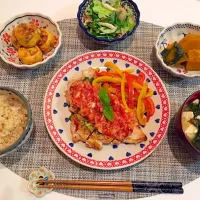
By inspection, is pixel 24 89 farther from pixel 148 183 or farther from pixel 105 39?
pixel 148 183

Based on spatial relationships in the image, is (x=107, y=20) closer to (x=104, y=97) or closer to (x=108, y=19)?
(x=108, y=19)

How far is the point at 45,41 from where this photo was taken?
2188 mm

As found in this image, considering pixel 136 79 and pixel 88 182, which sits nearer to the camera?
pixel 88 182

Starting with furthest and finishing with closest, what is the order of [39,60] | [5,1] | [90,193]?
1. [5,1]
2. [39,60]
3. [90,193]

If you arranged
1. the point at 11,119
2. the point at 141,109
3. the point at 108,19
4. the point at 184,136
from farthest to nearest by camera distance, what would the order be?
the point at 108,19
the point at 141,109
the point at 11,119
the point at 184,136

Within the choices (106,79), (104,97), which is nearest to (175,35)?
(106,79)

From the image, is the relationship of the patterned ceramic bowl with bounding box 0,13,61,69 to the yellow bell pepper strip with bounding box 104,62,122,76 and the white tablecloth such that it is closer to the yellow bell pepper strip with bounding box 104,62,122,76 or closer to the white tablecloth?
the white tablecloth

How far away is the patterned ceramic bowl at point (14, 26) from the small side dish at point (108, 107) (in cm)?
36

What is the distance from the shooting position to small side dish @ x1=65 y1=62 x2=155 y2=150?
1.92 meters

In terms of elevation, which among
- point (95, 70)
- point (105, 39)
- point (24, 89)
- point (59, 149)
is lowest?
point (59, 149)

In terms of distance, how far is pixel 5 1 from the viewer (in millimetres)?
2508

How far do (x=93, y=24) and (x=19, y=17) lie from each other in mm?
567

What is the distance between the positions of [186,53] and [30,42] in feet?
3.75

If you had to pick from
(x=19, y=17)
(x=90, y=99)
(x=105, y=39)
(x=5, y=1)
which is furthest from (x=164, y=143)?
(x=5, y=1)
